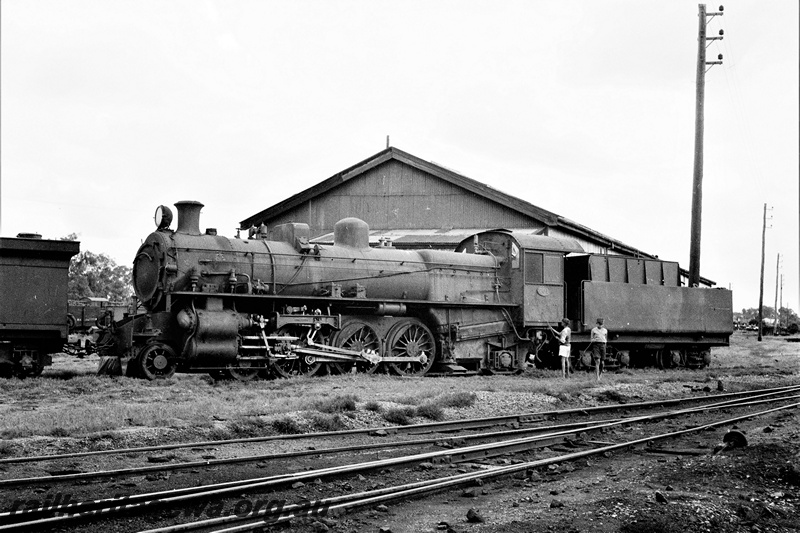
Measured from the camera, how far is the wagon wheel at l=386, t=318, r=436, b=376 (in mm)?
20769

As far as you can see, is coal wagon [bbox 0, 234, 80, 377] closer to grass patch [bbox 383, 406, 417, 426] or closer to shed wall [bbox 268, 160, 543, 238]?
grass patch [bbox 383, 406, 417, 426]

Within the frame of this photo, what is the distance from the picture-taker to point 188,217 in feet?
61.2

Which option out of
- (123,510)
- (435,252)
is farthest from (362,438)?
(435,252)

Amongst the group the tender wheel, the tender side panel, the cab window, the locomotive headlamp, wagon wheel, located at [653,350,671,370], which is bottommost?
wagon wheel, located at [653,350,671,370]

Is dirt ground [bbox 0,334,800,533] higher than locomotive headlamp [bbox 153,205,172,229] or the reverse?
the reverse

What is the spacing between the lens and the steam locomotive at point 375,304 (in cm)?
1775

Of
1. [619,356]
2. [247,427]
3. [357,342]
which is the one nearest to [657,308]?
[619,356]

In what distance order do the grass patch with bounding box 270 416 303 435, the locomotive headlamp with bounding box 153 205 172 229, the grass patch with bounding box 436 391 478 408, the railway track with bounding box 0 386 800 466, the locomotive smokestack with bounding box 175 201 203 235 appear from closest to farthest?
the railway track with bounding box 0 386 800 466 → the grass patch with bounding box 270 416 303 435 → the grass patch with bounding box 436 391 478 408 → the locomotive headlamp with bounding box 153 205 172 229 → the locomotive smokestack with bounding box 175 201 203 235

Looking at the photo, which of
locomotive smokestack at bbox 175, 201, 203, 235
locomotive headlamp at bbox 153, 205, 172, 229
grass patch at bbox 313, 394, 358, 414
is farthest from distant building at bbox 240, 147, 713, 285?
grass patch at bbox 313, 394, 358, 414

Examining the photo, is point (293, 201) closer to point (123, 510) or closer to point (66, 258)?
point (66, 258)

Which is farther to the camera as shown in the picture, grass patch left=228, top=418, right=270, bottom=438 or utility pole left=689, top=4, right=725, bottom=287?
utility pole left=689, top=4, right=725, bottom=287

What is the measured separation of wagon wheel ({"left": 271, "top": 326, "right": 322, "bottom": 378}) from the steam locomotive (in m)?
0.03

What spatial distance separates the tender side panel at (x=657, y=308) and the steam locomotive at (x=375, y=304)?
49mm

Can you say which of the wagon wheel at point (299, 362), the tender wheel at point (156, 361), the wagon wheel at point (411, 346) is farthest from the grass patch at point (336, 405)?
the wagon wheel at point (411, 346)
